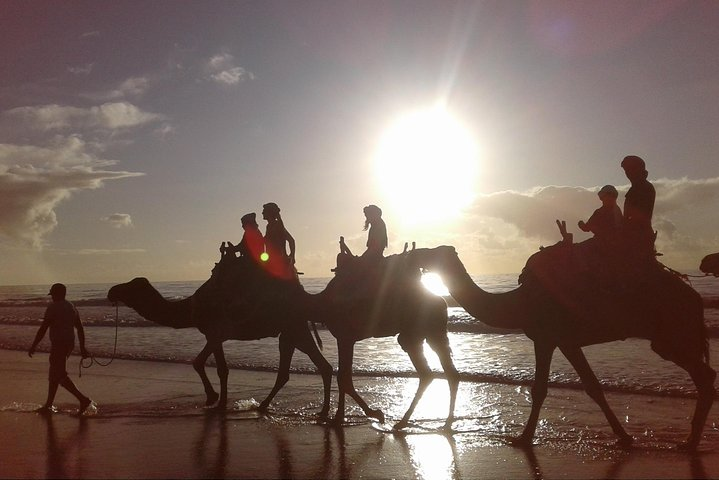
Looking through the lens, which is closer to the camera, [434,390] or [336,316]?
[336,316]

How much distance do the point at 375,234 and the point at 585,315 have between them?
11.1 feet

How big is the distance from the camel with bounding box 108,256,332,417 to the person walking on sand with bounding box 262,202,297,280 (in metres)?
0.19

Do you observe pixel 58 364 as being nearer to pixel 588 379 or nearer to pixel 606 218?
pixel 588 379

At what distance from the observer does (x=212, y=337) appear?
1137cm

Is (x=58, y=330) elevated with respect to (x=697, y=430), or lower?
elevated

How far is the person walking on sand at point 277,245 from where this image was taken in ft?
38.1

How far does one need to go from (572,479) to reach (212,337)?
6420 mm

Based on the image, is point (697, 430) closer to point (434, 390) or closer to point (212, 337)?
point (434, 390)

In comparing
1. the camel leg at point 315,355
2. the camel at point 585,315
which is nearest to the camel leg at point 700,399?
the camel at point 585,315

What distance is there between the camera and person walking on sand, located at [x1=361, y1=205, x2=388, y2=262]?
1045 cm

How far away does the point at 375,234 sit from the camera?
10539 mm

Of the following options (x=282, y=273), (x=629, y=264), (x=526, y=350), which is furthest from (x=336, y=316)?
(x=526, y=350)

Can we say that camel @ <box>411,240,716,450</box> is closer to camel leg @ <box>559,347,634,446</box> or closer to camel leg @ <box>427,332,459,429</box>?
camel leg @ <box>559,347,634,446</box>

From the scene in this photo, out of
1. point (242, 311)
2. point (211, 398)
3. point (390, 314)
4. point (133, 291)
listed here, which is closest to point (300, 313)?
point (242, 311)
